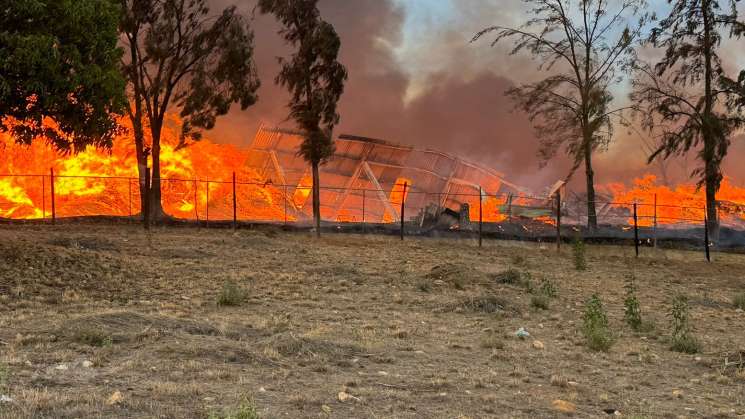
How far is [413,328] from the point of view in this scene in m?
11.0

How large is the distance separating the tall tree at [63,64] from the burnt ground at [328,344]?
3296 millimetres

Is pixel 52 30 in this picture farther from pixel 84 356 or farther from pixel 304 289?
pixel 84 356

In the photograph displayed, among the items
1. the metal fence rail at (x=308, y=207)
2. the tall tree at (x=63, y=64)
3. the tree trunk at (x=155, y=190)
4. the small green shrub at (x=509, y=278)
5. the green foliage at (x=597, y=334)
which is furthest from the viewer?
the tree trunk at (x=155, y=190)

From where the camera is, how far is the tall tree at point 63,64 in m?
13.6

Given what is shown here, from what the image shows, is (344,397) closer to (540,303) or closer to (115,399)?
(115,399)

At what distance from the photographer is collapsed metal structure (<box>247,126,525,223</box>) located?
54.3 meters

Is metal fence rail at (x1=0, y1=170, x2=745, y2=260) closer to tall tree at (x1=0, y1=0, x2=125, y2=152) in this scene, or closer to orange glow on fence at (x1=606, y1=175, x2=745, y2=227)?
orange glow on fence at (x1=606, y1=175, x2=745, y2=227)

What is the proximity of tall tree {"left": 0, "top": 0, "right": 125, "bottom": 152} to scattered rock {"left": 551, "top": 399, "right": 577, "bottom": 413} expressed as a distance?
11677mm

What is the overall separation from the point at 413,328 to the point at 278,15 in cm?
2801

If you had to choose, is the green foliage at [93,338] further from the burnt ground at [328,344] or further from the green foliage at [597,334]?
the green foliage at [597,334]

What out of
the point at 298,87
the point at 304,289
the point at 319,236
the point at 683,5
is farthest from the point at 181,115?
the point at 683,5

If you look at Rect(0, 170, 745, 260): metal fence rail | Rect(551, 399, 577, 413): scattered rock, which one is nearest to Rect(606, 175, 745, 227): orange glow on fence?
Rect(0, 170, 745, 260): metal fence rail

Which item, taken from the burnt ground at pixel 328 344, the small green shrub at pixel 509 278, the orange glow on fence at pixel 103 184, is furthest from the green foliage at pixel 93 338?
the orange glow on fence at pixel 103 184

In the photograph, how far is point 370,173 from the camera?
57469 mm
